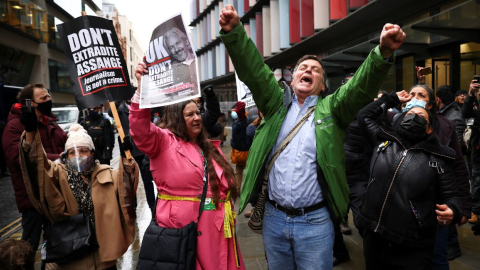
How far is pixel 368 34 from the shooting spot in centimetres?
1054

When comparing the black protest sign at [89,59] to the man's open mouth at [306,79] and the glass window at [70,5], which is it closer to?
the man's open mouth at [306,79]

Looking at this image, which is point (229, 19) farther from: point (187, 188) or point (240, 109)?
point (240, 109)

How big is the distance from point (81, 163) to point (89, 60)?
102 centimetres

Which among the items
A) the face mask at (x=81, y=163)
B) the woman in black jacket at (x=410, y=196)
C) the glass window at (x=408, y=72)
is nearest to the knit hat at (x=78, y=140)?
the face mask at (x=81, y=163)

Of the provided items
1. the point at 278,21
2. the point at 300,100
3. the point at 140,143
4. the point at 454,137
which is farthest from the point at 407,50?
the point at 278,21

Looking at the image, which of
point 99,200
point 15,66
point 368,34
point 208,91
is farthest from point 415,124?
point 15,66

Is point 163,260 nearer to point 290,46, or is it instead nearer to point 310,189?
point 310,189

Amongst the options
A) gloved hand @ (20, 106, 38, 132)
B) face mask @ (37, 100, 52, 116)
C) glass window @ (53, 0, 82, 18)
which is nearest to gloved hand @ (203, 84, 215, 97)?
gloved hand @ (20, 106, 38, 132)

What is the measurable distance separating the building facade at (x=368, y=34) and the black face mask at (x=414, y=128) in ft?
10.3

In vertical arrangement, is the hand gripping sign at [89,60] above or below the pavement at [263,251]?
above

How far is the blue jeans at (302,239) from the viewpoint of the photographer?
7.72 ft

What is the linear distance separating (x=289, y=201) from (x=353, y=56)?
852cm

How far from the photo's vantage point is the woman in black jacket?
9.25 ft

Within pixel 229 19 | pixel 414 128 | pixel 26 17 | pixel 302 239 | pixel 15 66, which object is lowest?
pixel 302 239
